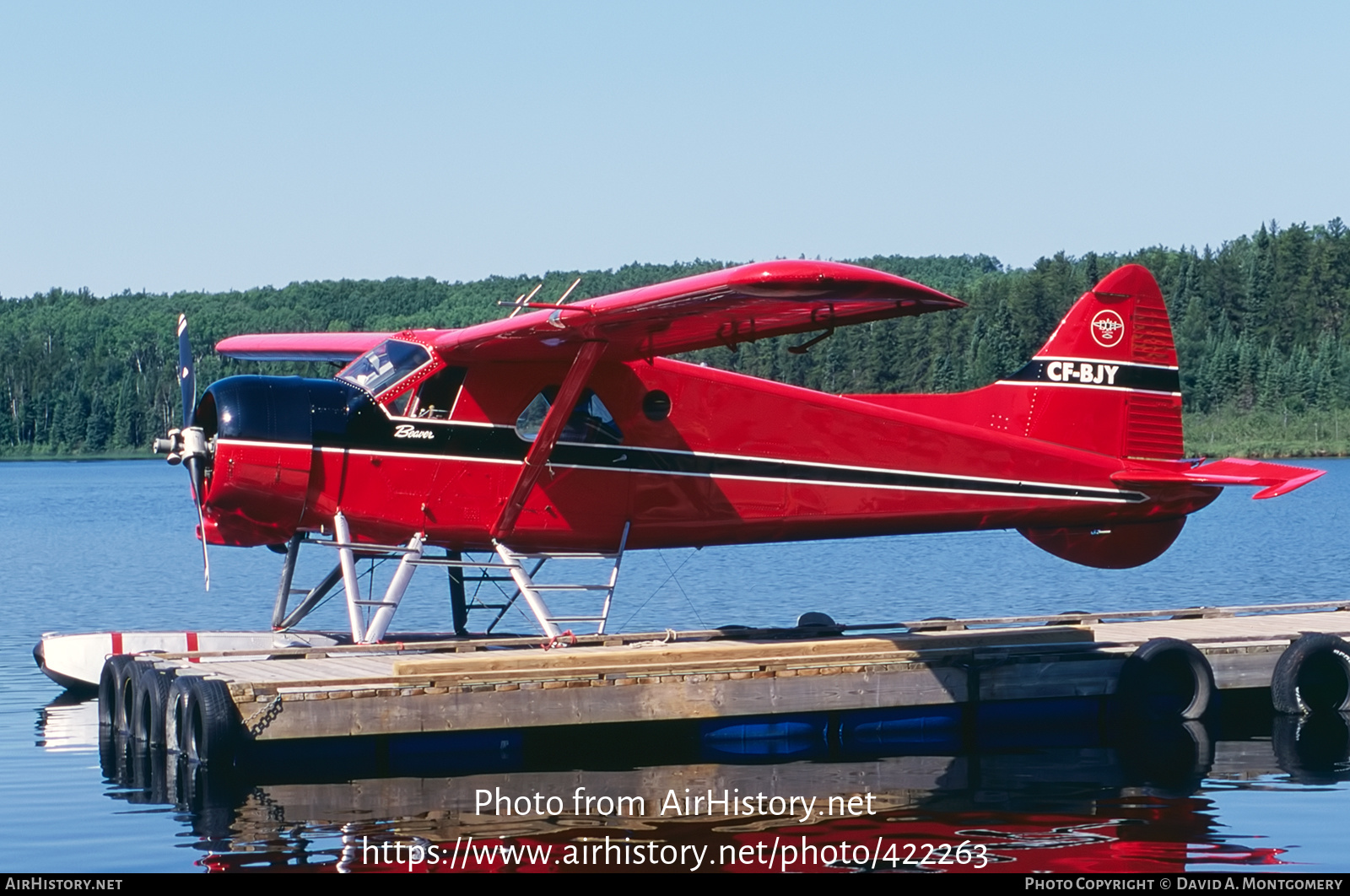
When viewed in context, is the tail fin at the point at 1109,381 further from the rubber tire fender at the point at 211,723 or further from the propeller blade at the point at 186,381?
the rubber tire fender at the point at 211,723

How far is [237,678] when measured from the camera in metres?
11.2

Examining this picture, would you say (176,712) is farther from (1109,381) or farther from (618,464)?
(1109,381)

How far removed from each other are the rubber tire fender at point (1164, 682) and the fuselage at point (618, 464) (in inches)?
64.8

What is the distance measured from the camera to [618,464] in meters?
13.1

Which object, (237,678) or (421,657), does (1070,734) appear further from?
(237,678)

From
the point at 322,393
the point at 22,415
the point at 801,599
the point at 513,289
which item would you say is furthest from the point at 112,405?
the point at 322,393

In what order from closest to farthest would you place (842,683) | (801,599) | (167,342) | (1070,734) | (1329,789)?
(1329,789) → (842,683) → (1070,734) → (801,599) → (167,342)

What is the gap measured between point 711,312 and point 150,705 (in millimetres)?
4740

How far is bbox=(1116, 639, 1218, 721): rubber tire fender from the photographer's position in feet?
42.2

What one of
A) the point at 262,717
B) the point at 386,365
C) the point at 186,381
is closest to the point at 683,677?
the point at 262,717

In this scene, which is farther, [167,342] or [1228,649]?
[167,342]

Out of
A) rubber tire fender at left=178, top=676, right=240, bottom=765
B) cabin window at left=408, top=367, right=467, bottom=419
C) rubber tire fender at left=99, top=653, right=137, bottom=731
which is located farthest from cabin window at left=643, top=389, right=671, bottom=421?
rubber tire fender at left=99, top=653, right=137, bottom=731

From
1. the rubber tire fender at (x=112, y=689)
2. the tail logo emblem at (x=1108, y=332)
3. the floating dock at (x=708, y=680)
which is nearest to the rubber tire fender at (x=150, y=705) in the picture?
the floating dock at (x=708, y=680)

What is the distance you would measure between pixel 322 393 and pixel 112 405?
11654cm
